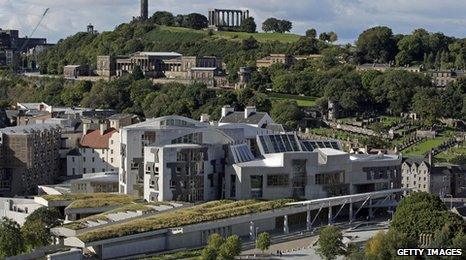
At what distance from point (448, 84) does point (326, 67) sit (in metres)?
12.5

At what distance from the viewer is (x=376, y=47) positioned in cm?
10450

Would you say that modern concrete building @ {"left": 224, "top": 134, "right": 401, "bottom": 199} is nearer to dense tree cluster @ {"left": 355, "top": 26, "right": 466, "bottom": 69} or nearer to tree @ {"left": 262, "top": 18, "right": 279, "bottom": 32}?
dense tree cluster @ {"left": 355, "top": 26, "right": 466, "bottom": 69}

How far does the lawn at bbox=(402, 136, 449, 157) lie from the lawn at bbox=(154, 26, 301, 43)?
4142 cm

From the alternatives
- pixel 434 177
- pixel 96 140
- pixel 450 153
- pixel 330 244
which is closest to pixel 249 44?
pixel 450 153

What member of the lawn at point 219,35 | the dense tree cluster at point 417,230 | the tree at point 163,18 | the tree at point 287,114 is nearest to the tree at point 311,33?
the lawn at point 219,35

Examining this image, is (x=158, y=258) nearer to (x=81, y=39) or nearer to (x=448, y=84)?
(x=448, y=84)

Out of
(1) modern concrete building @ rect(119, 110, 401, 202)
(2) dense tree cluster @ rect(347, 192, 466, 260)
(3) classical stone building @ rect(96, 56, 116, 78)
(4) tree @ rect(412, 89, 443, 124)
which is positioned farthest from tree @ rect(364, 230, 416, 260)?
(3) classical stone building @ rect(96, 56, 116, 78)

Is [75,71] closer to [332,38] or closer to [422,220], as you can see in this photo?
[332,38]

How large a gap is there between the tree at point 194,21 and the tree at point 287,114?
148 ft

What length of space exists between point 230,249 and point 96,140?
2221 cm

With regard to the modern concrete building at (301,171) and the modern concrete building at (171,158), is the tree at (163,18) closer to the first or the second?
the modern concrete building at (301,171)

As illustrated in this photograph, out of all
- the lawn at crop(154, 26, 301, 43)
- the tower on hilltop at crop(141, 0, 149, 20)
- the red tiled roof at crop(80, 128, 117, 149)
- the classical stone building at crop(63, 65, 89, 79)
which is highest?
the tower on hilltop at crop(141, 0, 149, 20)

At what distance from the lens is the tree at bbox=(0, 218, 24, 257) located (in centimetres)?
3531

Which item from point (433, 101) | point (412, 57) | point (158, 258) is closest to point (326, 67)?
point (412, 57)
